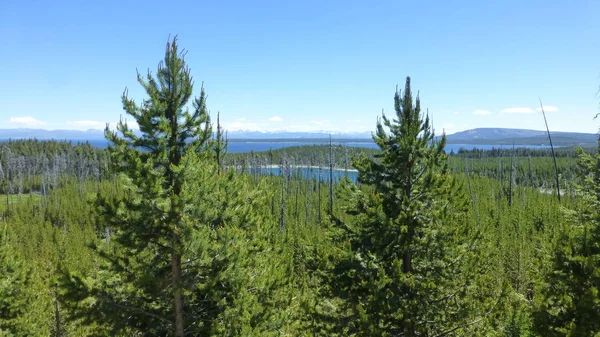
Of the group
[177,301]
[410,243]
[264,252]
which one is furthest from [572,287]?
[177,301]

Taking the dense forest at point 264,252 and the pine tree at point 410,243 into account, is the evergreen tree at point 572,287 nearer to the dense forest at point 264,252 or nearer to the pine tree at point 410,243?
the dense forest at point 264,252

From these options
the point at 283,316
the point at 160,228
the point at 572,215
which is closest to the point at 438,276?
the point at 283,316

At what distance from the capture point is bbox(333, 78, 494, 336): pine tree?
9.35 metres

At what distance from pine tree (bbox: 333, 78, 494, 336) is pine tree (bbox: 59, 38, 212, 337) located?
14.7 ft

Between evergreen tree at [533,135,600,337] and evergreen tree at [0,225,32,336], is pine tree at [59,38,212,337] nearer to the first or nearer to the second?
evergreen tree at [533,135,600,337]

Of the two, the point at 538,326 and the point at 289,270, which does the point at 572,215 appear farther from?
the point at 289,270

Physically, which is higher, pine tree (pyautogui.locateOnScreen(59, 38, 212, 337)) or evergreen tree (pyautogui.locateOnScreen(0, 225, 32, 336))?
pine tree (pyautogui.locateOnScreen(59, 38, 212, 337))

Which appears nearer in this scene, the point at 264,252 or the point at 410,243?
the point at 410,243

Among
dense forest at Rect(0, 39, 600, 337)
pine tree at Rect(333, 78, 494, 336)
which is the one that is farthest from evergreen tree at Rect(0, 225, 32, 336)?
pine tree at Rect(333, 78, 494, 336)

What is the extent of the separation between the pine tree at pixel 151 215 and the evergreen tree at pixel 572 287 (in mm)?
9416

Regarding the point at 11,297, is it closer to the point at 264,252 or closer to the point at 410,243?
the point at 264,252

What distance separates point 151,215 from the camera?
8211mm

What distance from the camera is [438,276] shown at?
9.84 m

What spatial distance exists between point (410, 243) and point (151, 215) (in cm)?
657
